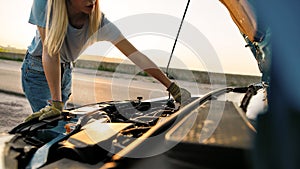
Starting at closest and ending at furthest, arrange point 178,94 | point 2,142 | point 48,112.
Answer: point 2,142, point 48,112, point 178,94

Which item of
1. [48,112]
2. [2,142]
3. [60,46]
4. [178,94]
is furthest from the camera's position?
[178,94]

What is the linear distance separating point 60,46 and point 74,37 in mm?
243

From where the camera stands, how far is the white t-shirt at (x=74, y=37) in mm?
1981

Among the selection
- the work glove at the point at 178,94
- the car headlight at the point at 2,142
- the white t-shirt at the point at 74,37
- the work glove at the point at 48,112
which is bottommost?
the car headlight at the point at 2,142

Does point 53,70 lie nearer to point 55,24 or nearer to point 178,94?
point 55,24

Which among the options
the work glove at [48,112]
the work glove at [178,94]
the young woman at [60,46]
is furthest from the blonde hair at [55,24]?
the work glove at [178,94]

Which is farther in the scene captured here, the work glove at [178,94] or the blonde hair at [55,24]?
the work glove at [178,94]

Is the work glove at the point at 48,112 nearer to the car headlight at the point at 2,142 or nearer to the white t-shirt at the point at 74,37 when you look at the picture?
the car headlight at the point at 2,142

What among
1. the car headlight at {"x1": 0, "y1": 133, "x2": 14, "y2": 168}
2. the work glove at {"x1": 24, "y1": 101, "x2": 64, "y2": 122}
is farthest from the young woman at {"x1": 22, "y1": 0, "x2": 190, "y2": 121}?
the car headlight at {"x1": 0, "y1": 133, "x2": 14, "y2": 168}

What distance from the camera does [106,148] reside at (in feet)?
3.82

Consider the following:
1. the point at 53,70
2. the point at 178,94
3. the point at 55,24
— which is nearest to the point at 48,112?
the point at 53,70

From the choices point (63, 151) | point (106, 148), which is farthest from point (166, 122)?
point (63, 151)

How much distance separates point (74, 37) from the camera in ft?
7.16

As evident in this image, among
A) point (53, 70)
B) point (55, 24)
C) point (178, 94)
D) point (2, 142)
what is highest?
point (55, 24)
